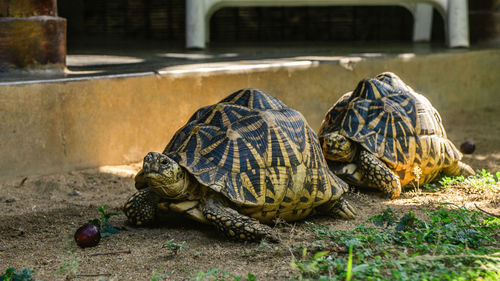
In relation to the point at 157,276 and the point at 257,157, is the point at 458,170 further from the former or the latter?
the point at 157,276

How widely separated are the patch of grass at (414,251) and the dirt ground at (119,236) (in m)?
0.16

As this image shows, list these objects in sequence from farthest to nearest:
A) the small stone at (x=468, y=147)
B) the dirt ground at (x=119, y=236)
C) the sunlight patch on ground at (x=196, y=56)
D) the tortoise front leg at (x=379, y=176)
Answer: the sunlight patch on ground at (x=196, y=56)
the small stone at (x=468, y=147)
the tortoise front leg at (x=379, y=176)
the dirt ground at (x=119, y=236)

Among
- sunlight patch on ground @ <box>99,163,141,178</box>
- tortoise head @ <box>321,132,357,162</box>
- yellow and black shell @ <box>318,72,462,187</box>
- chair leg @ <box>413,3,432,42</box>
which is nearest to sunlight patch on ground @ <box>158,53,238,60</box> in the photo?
sunlight patch on ground @ <box>99,163,141,178</box>

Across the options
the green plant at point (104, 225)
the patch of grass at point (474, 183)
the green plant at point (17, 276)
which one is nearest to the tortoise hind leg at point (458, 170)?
the patch of grass at point (474, 183)

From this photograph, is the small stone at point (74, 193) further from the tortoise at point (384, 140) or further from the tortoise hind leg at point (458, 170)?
the tortoise hind leg at point (458, 170)

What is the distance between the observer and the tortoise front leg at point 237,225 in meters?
2.96

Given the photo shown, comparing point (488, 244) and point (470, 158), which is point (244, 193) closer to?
point (488, 244)

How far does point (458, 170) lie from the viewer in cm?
453

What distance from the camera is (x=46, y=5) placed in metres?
4.64

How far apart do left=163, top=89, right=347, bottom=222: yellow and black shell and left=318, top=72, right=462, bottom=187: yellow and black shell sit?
2.52ft

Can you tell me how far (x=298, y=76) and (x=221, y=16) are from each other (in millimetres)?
3465

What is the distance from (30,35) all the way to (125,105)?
2.82ft

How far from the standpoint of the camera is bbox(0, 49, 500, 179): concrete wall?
4062mm

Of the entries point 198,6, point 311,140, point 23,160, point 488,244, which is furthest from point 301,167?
point 198,6
